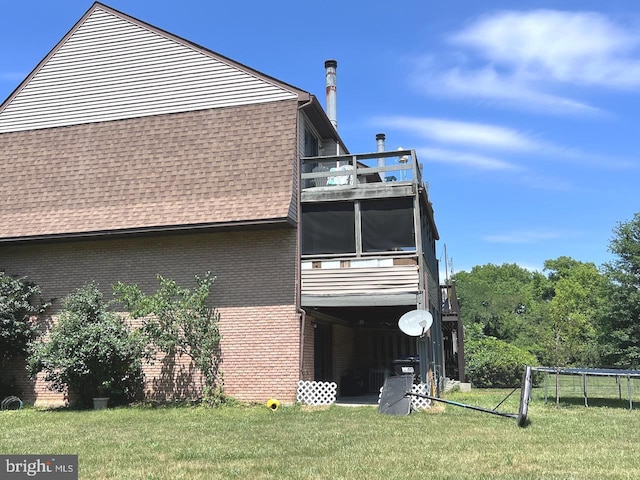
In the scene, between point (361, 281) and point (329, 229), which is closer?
point (361, 281)

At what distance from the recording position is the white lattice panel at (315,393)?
47.8 feet

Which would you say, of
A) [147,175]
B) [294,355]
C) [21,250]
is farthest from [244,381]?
[21,250]

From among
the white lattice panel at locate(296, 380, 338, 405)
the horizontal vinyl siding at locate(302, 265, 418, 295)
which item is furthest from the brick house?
the white lattice panel at locate(296, 380, 338, 405)

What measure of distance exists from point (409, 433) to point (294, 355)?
543 cm

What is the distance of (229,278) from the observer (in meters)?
15.8

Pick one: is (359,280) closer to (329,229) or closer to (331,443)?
(329,229)

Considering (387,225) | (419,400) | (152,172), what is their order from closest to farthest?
(419,400)
(387,225)
(152,172)

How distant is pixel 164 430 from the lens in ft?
35.6

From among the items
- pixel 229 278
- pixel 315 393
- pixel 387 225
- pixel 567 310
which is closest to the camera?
pixel 315 393

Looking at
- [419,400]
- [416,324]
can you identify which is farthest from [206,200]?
[419,400]

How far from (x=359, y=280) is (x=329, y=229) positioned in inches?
65.6

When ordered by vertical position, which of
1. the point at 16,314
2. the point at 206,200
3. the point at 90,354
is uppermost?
the point at 206,200

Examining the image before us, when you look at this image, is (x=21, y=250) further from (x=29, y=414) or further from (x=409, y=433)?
(x=409, y=433)

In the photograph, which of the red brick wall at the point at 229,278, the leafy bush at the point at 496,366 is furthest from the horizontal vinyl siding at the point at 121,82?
the leafy bush at the point at 496,366
